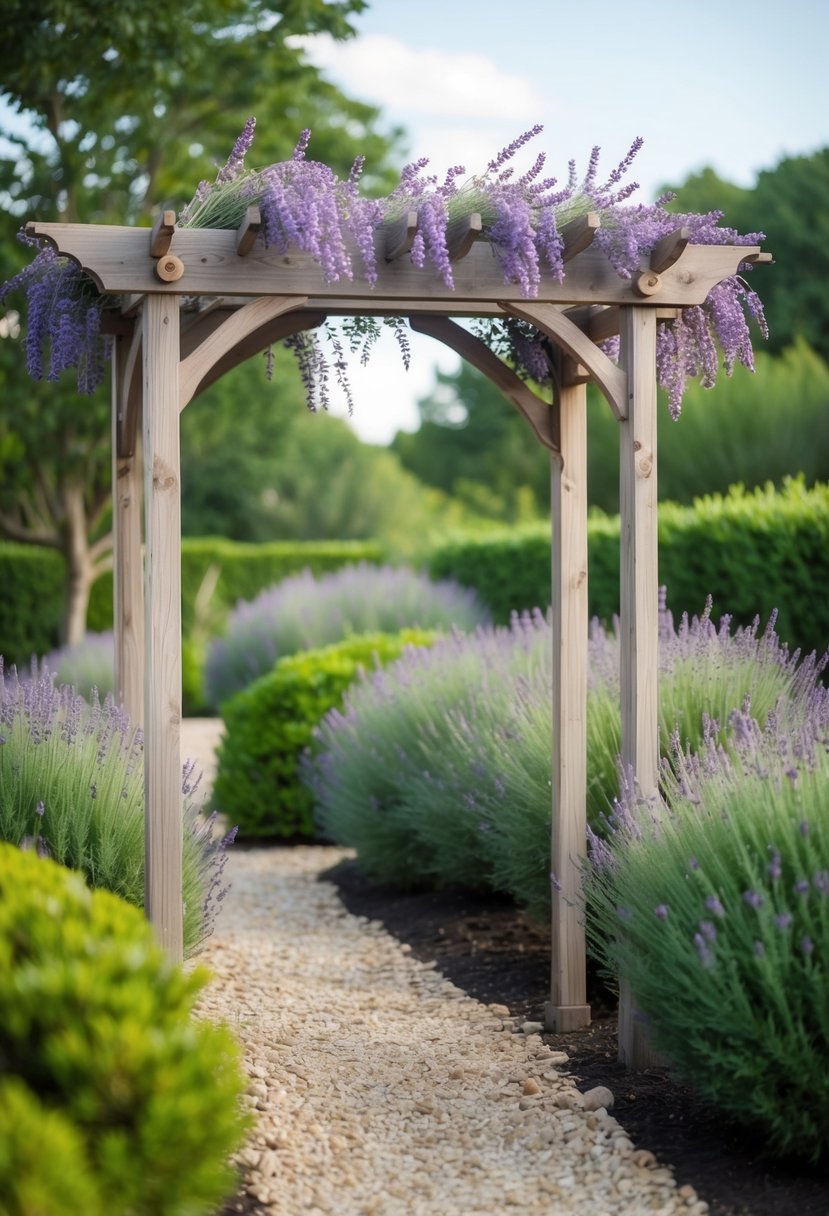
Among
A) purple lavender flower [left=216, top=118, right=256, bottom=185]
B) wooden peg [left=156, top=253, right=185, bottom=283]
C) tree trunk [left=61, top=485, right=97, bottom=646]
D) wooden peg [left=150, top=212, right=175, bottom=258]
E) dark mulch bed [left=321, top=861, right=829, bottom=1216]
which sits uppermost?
purple lavender flower [left=216, top=118, right=256, bottom=185]

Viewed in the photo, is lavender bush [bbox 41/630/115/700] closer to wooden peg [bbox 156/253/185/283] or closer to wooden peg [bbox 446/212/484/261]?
wooden peg [bbox 156/253/185/283]

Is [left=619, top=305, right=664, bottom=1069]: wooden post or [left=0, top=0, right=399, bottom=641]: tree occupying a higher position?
[left=0, top=0, right=399, bottom=641]: tree

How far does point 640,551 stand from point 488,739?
1.24 metres

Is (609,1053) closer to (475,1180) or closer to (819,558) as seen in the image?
(475,1180)

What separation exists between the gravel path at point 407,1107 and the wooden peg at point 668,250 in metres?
2.23

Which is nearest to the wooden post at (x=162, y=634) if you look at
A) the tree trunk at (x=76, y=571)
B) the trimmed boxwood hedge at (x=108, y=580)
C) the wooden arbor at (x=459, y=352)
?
the wooden arbor at (x=459, y=352)

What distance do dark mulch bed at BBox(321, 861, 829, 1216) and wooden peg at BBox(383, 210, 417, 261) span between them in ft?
7.20

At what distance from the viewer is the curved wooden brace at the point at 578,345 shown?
133 inches

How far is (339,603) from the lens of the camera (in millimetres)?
9266

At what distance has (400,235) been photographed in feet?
10.4

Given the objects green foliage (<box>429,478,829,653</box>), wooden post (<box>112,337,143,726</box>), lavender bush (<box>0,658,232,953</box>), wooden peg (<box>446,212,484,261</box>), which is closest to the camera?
wooden peg (<box>446,212,484,261</box>)

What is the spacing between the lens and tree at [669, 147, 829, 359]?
71.2 ft

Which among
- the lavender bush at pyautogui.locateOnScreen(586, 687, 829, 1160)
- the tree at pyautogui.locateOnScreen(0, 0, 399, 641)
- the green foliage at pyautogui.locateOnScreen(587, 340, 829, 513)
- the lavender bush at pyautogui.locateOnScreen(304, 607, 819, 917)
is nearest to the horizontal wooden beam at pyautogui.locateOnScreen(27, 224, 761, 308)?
the lavender bush at pyautogui.locateOnScreen(304, 607, 819, 917)

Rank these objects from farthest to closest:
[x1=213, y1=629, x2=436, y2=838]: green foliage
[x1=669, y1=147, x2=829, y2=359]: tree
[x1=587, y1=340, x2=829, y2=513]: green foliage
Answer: [x1=669, y1=147, x2=829, y2=359]: tree < [x1=587, y1=340, x2=829, y2=513]: green foliage < [x1=213, y1=629, x2=436, y2=838]: green foliage
